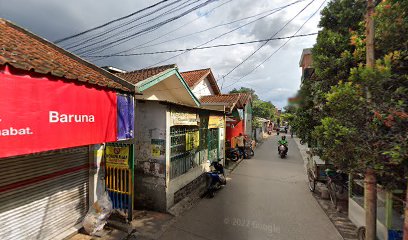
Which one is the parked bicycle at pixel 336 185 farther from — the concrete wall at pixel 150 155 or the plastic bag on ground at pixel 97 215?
the plastic bag on ground at pixel 97 215

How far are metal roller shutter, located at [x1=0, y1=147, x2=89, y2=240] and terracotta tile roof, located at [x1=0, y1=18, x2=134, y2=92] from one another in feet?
6.48

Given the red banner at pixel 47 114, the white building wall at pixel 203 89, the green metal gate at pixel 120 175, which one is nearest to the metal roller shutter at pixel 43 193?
the green metal gate at pixel 120 175

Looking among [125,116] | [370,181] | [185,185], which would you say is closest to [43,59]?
[125,116]

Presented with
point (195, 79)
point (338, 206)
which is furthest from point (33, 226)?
point (195, 79)

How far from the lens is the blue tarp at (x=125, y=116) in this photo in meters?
5.65

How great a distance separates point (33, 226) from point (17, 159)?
5.11 ft

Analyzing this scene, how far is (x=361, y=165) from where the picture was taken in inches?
138

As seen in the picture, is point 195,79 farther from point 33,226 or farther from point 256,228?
point 33,226

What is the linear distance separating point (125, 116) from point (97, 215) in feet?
8.73

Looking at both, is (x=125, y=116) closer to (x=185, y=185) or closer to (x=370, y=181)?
(x=185, y=185)

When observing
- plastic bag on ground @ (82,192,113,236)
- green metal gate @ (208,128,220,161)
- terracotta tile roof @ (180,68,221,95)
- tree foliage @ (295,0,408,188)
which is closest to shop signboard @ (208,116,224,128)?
green metal gate @ (208,128,220,161)

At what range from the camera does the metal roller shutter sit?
431 cm

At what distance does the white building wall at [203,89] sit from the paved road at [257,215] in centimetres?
855

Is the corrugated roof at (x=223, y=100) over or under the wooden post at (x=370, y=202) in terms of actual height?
over
